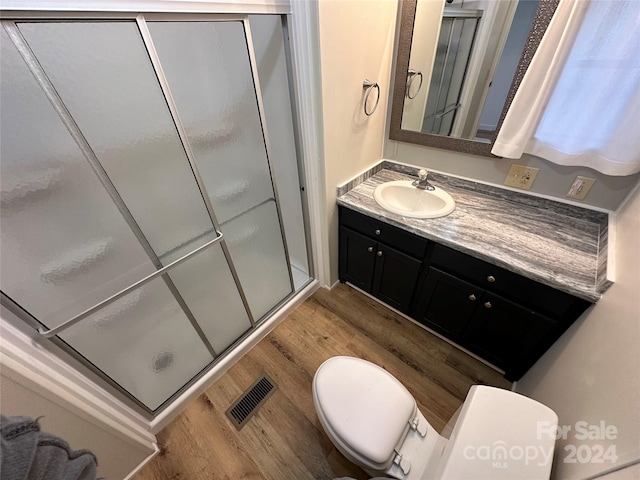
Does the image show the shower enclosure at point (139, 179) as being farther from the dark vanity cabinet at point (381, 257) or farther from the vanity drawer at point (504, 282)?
the vanity drawer at point (504, 282)

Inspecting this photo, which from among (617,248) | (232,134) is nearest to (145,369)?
(232,134)

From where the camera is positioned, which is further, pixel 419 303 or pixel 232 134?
pixel 419 303

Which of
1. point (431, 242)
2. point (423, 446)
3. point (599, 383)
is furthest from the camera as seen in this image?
point (431, 242)

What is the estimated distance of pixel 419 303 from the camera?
1.51 m

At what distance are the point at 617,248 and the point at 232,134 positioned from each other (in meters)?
1.60

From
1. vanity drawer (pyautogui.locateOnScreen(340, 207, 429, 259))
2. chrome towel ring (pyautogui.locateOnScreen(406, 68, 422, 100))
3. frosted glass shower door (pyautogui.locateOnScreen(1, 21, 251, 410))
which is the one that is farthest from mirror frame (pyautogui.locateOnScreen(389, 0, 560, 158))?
frosted glass shower door (pyautogui.locateOnScreen(1, 21, 251, 410))

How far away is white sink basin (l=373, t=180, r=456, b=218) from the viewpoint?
4.59 ft

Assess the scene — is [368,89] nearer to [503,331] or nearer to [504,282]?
[504,282]

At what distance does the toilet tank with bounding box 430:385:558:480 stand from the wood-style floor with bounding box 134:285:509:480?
74cm

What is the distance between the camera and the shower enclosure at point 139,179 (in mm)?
650

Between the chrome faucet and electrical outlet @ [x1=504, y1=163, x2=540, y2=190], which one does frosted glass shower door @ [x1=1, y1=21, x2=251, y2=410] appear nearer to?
the chrome faucet

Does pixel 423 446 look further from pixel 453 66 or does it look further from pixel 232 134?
pixel 453 66

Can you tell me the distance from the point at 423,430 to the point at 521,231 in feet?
3.23

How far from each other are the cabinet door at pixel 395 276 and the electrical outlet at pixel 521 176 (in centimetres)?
66
